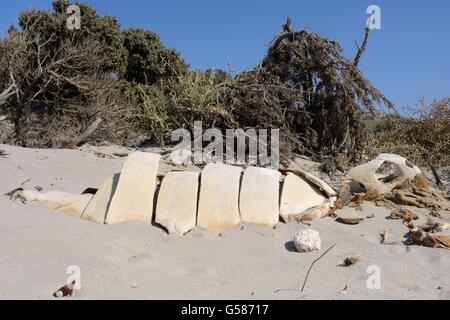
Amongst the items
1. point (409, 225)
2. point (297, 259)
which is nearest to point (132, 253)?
point (297, 259)

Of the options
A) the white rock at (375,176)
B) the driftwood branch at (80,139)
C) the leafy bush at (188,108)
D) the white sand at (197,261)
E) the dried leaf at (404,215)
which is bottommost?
the white sand at (197,261)

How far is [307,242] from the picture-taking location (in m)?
2.71

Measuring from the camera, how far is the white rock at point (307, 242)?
2.71 meters

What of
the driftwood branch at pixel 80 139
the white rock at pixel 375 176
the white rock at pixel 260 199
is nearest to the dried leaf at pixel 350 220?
the white rock at pixel 260 199

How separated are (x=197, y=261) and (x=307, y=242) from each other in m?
0.65

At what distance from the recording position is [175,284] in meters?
2.15

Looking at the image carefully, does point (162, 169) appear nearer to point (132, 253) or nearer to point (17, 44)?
point (132, 253)

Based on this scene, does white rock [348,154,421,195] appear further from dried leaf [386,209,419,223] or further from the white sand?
the white sand

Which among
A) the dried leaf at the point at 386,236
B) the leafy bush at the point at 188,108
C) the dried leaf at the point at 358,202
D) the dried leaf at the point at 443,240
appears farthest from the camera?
the leafy bush at the point at 188,108

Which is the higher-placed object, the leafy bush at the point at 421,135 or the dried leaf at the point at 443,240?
the leafy bush at the point at 421,135

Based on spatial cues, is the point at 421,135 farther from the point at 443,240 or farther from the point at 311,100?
the point at 443,240

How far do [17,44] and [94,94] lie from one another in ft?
4.88

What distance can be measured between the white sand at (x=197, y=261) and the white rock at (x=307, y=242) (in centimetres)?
6

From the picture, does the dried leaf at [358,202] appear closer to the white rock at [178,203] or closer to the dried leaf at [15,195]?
the white rock at [178,203]
